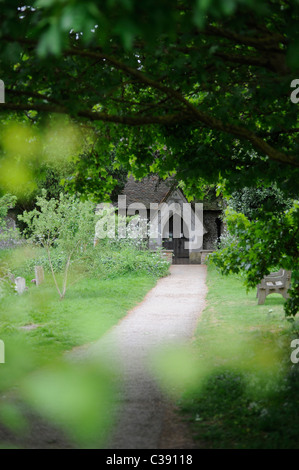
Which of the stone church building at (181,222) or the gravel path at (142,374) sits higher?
the stone church building at (181,222)

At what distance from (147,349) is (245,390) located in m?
3.04

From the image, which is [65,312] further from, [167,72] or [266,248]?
[167,72]

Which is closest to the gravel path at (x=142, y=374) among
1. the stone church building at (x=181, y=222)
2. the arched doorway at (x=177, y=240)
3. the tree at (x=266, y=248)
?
the tree at (x=266, y=248)

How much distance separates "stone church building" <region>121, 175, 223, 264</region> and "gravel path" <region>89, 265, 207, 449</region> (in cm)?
1104

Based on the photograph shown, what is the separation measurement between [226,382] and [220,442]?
1.72 metres

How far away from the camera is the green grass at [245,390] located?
498 cm

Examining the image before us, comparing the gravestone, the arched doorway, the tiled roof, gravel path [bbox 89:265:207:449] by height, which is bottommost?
gravel path [bbox 89:265:207:449]

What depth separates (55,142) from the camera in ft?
22.0

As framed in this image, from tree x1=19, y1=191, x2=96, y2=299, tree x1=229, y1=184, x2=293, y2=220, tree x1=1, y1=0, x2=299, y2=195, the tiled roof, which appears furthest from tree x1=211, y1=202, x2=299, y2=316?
the tiled roof

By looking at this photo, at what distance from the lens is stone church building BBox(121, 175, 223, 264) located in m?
30.0

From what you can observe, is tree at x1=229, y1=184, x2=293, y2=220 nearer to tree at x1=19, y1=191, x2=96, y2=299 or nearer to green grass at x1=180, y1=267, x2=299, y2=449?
tree at x1=19, y1=191, x2=96, y2=299

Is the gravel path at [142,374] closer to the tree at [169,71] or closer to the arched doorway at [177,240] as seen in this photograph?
the tree at [169,71]

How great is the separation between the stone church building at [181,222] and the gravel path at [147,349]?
11.0 meters
